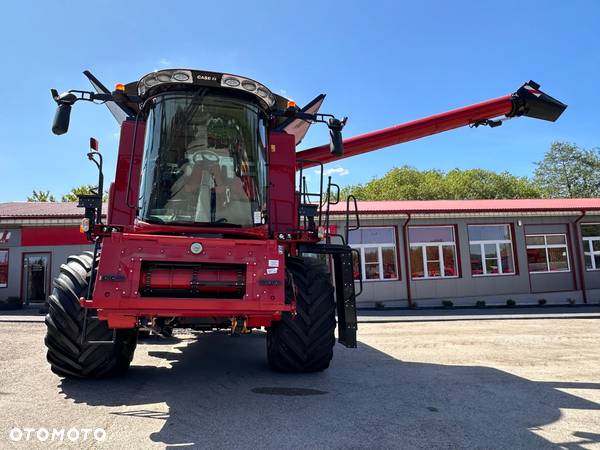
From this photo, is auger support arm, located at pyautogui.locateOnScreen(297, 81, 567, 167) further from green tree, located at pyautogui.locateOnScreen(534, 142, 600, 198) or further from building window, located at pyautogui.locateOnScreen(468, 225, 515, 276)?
green tree, located at pyautogui.locateOnScreen(534, 142, 600, 198)

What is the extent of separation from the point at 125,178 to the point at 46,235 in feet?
48.5

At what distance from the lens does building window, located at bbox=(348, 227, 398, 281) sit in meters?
18.4

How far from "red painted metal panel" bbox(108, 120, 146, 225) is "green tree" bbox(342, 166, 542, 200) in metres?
Answer: 47.6

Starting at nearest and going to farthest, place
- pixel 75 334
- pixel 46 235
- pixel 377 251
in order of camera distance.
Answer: pixel 75 334
pixel 46 235
pixel 377 251

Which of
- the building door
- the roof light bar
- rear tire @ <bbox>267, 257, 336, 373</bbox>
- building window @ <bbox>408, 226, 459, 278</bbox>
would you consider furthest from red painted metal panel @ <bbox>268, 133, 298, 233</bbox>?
the building door

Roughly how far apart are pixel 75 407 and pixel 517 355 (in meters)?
6.77

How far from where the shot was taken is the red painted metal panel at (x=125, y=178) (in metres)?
4.98

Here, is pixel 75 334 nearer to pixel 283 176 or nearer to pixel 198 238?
pixel 198 238

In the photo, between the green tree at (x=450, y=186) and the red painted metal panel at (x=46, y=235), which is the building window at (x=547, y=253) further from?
the green tree at (x=450, y=186)

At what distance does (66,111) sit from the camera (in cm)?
456

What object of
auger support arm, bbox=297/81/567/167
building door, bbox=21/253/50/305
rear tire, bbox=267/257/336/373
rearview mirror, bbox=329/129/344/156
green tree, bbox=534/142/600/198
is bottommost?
rear tire, bbox=267/257/336/373

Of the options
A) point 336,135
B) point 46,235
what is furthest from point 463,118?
point 46,235

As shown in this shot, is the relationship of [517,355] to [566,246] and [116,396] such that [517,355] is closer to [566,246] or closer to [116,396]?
[116,396]

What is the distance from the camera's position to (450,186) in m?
51.0
